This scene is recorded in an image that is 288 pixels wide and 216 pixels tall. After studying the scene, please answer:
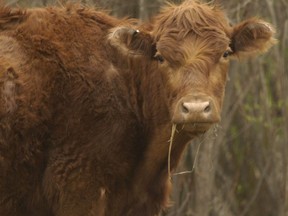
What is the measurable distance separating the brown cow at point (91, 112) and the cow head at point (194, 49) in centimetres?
1

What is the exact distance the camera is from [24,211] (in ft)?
29.6

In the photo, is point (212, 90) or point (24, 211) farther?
point (24, 211)

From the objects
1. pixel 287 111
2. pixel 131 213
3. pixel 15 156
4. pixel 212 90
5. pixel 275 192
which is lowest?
pixel 275 192

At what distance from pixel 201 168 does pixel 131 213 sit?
3.02m

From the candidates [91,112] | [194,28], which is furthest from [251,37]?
[91,112]

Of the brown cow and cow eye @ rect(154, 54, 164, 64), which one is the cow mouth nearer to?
the brown cow

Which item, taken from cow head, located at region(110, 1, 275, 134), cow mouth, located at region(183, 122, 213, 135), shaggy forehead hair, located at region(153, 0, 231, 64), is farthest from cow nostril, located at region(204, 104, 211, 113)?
shaggy forehead hair, located at region(153, 0, 231, 64)

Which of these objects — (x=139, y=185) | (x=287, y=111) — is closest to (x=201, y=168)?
(x=287, y=111)

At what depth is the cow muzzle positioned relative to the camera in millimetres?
8062

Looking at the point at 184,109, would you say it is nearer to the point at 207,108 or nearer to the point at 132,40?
the point at 207,108

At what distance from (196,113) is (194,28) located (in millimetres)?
917

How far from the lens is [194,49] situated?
8531 mm

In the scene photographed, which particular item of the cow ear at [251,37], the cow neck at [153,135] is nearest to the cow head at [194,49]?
the cow ear at [251,37]

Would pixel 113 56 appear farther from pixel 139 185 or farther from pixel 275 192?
pixel 275 192
